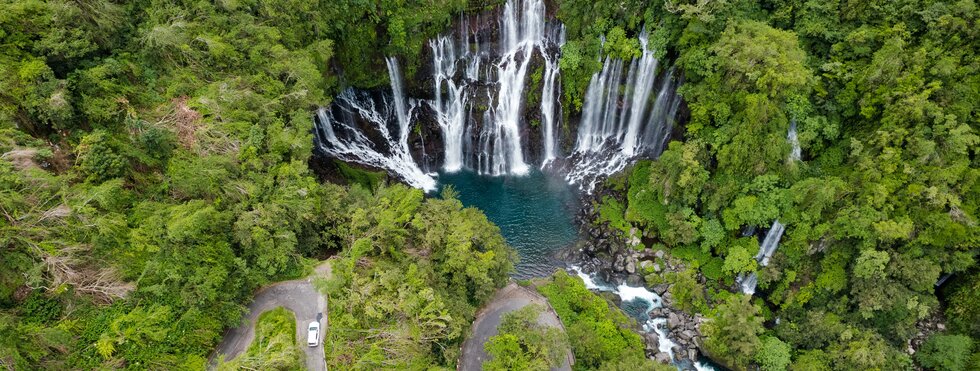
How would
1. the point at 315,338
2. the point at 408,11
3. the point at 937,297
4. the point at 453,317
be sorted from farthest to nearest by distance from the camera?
the point at 408,11 < the point at 937,297 < the point at 453,317 < the point at 315,338

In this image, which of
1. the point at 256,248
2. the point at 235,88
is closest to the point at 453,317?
the point at 256,248

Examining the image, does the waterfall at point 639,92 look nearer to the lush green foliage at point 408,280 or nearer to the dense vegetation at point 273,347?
the lush green foliage at point 408,280

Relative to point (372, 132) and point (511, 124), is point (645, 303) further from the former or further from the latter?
point (372, 132)

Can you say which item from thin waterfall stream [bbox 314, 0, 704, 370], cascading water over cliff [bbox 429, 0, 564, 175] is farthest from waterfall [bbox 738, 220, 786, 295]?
cascading water over cliff [bbox 429, 0, 564, 175]

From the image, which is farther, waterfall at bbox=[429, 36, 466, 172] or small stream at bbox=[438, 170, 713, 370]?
waterfall at bbox=[429, 36, 466, 172]

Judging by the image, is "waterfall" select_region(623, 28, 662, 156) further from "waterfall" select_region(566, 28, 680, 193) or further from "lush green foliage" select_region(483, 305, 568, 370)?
"lush green foliage" select_region(483, 305, 568, 370)

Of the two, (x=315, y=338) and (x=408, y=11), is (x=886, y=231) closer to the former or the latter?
(x=315, y=338)
